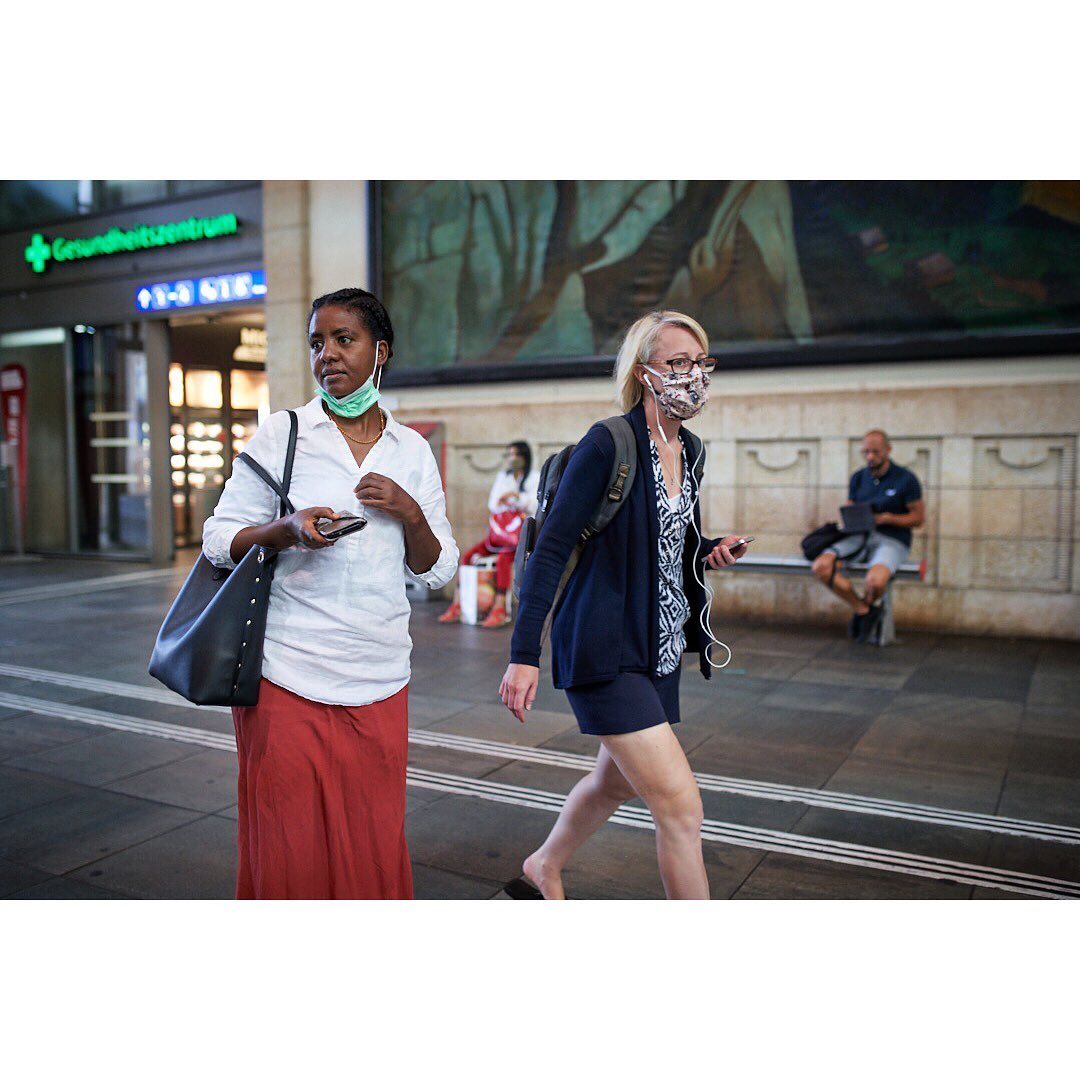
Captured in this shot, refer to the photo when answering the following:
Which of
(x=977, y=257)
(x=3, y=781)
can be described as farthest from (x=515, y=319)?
(x=3, y=781)

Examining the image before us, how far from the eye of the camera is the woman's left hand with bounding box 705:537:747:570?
2.94 m

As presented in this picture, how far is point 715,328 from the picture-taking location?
988 cm

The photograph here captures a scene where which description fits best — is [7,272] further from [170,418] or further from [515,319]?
[515,319]

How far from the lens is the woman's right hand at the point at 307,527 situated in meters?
2.39

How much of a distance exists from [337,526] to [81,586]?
434 inches

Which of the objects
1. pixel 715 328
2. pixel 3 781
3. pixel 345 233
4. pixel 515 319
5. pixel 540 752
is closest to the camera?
pixel 3 781

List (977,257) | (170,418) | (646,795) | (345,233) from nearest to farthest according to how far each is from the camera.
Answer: (646,795) < (977,257) < (345,233) < (170,418)

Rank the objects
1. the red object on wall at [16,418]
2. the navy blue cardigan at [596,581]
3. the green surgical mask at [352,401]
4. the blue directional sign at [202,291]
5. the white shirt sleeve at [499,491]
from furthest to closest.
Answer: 1. the red object on wall at [16,418]
2. the blue directional sign at [202,291]
3. the white shirt sleeve at [499,491]
4. the navy blue cardigan at [596,581]
5. the green surgical mask at [352,401]

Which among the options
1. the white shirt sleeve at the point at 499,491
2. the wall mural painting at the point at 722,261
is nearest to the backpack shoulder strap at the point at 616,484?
the white shirt sleeve at the point at 499,491

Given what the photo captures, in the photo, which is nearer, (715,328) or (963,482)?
(963,482)

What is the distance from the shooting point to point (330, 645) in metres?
2.59

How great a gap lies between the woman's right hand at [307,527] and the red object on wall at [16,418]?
15812 mm

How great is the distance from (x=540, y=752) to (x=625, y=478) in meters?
2.75

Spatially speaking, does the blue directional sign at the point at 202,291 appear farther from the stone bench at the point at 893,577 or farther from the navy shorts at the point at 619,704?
the navy shorts at the point at 619,704
